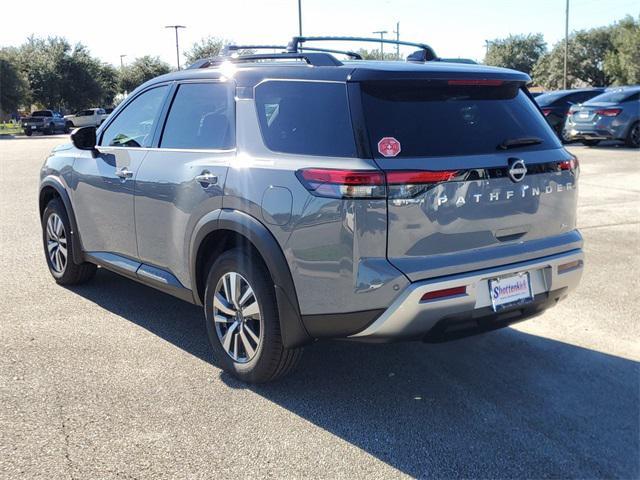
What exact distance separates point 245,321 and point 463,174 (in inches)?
59.7

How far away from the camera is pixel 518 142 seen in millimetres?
3777

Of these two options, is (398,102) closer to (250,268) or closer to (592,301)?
(250,268)

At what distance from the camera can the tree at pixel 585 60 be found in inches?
2633

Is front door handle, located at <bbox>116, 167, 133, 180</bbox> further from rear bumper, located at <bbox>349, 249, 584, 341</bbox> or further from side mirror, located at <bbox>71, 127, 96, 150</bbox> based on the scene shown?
rear bumper, located at <bbox>349, 249, 584, 341</bbox>

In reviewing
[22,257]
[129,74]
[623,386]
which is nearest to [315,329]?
[623,386]

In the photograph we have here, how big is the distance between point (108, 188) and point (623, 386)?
12.4 feet

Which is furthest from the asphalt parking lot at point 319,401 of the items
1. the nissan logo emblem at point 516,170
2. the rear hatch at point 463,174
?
the nissan logo emblem at point 516,170

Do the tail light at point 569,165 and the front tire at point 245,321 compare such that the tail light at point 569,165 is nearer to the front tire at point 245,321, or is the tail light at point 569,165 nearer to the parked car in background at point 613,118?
the front tire at point 245,321

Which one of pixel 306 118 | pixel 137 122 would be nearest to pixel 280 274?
pixel 306 118

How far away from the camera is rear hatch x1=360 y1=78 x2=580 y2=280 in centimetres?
333

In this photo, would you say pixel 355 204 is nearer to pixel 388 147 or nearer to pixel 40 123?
pixel 388 147

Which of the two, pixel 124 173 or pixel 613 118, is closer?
pixel 124 173

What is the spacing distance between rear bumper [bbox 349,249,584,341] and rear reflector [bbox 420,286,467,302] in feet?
0.05

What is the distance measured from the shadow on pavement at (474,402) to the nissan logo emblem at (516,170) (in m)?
1.24
